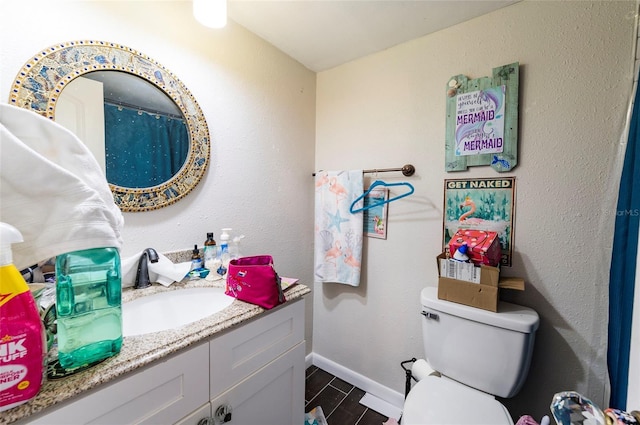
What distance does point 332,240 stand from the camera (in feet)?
5.26

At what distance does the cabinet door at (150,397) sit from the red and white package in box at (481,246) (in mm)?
1024

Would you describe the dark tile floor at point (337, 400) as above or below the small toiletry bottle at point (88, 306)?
below

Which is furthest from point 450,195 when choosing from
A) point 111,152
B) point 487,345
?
point 111,152

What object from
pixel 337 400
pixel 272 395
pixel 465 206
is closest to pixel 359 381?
pixel 337 400

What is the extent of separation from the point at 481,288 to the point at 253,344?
0.91m

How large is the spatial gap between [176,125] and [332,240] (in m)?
1.02

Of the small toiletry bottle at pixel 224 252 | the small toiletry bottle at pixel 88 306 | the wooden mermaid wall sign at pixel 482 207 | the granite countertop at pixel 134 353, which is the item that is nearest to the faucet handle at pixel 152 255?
the granite countertop at pixel 134 353

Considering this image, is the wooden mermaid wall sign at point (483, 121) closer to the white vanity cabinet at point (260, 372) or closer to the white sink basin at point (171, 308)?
the white vanity cabinet at point (260, 372)

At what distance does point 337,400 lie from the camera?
1.51 meters

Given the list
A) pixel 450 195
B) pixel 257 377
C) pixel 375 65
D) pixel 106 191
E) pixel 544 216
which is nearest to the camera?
pixel 106 191

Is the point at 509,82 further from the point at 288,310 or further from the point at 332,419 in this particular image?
the point at 332,419

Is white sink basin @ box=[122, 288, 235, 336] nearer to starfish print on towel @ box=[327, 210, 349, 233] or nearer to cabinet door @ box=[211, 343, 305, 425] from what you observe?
cabinet door @ box=[211, 343, 305, 425]

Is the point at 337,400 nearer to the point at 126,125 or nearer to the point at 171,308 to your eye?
the point at 171,308

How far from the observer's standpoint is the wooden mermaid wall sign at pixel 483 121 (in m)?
1.13
